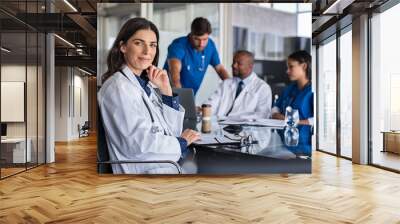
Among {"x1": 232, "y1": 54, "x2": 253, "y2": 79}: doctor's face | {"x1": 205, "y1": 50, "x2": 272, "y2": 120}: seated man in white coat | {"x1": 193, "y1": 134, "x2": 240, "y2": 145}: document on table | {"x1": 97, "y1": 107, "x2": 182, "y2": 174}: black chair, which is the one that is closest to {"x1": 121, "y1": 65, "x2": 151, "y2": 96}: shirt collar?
{"x1": 97, "y1": 107, "x2": 182, "y2": 174}: black chair

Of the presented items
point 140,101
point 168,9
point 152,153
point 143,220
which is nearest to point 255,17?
point 168,9

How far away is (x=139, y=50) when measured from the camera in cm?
618

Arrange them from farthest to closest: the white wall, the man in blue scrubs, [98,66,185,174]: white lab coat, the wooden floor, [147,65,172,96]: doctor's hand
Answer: the white wall → the man in blue scrubs → [147,65,172,96]: doctor's hand → [98,66,185,174]: white lab coat → the wooden floor

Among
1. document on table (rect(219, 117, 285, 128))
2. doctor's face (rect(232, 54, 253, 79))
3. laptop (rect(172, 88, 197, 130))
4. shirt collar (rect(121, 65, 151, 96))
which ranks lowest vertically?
document on table (rect(219, 117, 285, 128))

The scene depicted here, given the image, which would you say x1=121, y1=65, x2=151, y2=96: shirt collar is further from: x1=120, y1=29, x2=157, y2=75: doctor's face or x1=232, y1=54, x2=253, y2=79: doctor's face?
x1=232, y1=54, x2=253, y2=79: doctor's face

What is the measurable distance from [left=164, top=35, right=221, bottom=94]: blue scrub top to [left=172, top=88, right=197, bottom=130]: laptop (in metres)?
0.09

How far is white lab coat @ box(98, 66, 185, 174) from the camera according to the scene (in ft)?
19.8

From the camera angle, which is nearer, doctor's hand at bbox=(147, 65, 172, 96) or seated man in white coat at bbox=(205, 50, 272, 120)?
doctor's hand at bbox=(147, 65, 172, 96)

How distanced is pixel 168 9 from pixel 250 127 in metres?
2.27

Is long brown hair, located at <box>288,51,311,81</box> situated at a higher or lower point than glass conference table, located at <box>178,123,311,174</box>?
higher

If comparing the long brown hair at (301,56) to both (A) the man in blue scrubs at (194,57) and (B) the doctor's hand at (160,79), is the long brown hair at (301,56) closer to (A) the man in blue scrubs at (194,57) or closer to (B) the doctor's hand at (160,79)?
(A) the man in blue scrubs at (194,57)

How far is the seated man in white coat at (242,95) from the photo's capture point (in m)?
6.32

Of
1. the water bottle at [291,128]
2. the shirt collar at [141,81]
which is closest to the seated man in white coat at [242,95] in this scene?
the water bottle at [291,128]

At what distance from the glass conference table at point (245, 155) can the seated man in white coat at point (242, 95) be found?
0.25 metres
